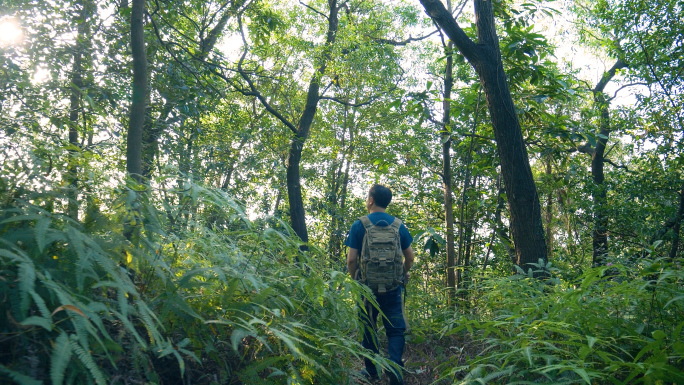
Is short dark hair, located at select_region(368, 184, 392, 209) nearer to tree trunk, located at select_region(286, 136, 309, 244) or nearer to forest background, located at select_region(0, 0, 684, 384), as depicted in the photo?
forest background, located at select_region(0, 0, 684, 384)

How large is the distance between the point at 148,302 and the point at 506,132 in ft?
16.7

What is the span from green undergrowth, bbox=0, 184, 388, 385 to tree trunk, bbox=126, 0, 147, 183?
1.77ft

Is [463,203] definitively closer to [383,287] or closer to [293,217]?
[383,287]

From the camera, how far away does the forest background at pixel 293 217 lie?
218 centimetres

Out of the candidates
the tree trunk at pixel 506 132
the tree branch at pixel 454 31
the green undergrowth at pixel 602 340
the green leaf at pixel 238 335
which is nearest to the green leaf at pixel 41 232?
the green leaf at pixel 238 335

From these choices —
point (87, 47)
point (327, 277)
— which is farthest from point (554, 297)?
point (87, 47)

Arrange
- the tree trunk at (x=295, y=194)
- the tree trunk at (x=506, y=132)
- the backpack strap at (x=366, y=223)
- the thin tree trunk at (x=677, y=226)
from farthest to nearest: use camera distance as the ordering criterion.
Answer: the tree trunk at (x=295, y=194), the thin tree trunk at (x=677, y=226), the tree trunk at (x=506, y=132), the backpack strap at (x=366, y=223)

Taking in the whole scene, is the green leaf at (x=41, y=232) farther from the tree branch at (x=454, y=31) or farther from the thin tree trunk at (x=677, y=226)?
the thin tree trunk at (x=677, y=226)

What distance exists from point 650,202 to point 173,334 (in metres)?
11.1

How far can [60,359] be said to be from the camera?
162 centimetres

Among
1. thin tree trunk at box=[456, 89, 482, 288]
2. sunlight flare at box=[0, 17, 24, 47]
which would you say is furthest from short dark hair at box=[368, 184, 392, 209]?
sunlight flare at box=[0, 17, 24, 47]

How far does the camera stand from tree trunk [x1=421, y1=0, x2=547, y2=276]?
6.08 meters

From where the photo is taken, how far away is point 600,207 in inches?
456

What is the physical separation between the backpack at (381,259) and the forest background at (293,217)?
2.14ft
